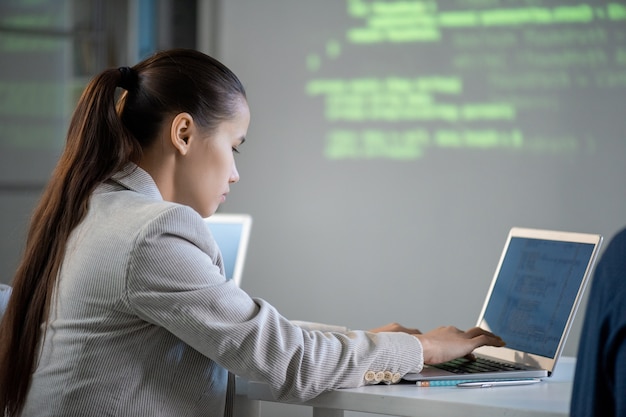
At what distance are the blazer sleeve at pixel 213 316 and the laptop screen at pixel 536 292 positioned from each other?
45 cm

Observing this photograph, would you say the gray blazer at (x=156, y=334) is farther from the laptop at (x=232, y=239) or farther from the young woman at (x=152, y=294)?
the laptop at (x=232, y=239)

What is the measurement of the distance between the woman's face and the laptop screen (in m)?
0.62

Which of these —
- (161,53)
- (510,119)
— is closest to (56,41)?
(510,119)

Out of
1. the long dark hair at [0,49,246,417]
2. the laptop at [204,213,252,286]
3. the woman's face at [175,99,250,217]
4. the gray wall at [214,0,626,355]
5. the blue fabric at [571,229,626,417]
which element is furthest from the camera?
the gray wall at [214,0,626,355]

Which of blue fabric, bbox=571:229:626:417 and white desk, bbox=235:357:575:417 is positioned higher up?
blue fabric, bbox=571:229:626:417

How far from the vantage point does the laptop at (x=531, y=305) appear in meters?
1.61

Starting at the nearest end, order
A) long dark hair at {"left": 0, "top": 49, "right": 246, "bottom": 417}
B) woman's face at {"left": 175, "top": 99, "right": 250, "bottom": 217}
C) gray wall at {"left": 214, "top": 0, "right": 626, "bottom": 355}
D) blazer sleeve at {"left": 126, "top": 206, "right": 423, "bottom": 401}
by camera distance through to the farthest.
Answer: blazer sleeve at {"left": 126, "top": 206, "right": 423, "bottom": 401}, long dark hair at {"left": 0, "top": 49, "right": 246, "bottom": 417}, woman's face at {"left": 175, "top": 99, "right": 250, "bottom": 217}, gray wall at {"left": 214, "top": 0, "right": 626, "bottom": 355}

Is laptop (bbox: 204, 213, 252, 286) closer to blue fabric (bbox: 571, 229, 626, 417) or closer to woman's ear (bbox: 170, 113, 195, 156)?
woman's ear (bbox: 170, 113, 195, 156)

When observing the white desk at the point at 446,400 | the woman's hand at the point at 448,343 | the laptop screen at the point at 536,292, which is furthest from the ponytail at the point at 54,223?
the laptop screen at the point at 536,292

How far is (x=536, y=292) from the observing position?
172 cm

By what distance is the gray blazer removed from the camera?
1.34 metres

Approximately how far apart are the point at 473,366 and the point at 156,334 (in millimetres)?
586

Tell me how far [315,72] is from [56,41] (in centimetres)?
117

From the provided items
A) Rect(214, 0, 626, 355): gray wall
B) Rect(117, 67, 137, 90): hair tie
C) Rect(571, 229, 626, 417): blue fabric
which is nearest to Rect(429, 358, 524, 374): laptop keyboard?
Rect(571, 229, 626, 417): blue fabric
